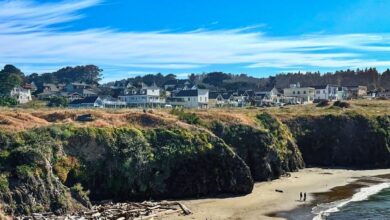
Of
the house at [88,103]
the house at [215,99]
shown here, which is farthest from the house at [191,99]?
the house at [88,103]

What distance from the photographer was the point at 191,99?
133375mm

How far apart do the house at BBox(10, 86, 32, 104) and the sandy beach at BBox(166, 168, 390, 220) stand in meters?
87.3

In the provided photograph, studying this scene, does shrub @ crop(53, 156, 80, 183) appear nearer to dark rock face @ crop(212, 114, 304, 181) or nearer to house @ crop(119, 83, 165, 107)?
dark rock face @ crop(212, 114, 304, 181)

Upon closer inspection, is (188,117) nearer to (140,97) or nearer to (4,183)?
(4,183)

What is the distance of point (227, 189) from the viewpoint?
5228 cm

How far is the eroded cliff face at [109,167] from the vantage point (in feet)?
137

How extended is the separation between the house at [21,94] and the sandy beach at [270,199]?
286 feet

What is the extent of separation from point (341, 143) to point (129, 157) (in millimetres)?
38429

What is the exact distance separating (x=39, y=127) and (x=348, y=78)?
163 meters

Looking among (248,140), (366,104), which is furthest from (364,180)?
(366,104)

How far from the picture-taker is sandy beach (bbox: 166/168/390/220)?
146 ft

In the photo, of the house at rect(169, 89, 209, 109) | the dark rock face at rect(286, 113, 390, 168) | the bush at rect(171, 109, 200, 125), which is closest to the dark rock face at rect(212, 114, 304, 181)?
the bush at rect(171, 109, 200, 125)

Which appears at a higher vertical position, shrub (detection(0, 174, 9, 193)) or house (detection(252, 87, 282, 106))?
house (detection(252, 87, 282, 106))

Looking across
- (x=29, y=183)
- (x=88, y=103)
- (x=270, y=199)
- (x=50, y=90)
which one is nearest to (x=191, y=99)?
(x=88, y=103)
